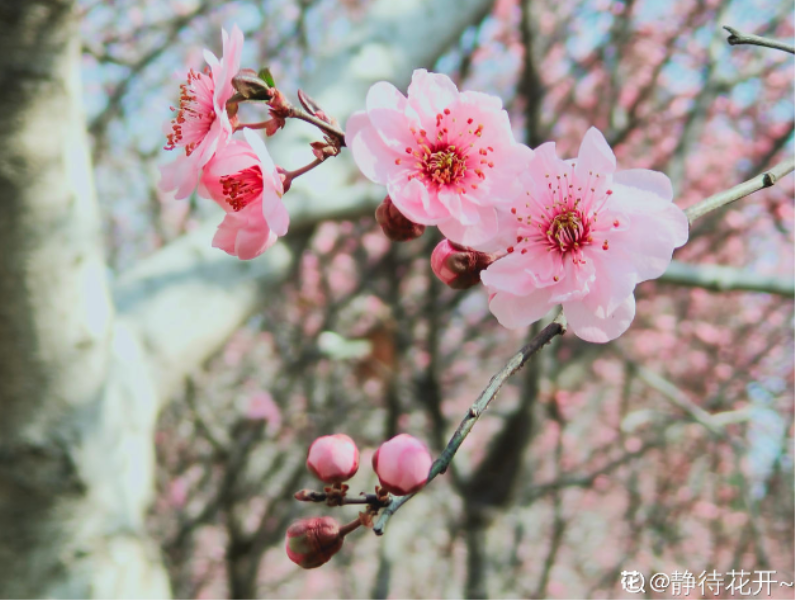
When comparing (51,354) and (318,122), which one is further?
(51,354)

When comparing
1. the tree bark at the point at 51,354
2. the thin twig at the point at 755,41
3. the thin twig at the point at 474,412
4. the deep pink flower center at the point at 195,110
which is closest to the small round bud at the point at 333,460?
the thin twig at the point at 474,412

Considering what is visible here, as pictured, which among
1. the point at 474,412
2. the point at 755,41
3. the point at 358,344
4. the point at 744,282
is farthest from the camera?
the point at 358,344

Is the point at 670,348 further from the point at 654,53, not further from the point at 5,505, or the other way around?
the point at 5,505

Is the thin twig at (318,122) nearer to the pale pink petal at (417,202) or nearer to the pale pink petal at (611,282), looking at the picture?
the pale pink petal at (417,202)

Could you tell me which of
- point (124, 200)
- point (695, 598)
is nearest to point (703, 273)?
point (695, 598)

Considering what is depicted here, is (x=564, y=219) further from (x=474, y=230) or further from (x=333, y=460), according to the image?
(x=333, y=460)

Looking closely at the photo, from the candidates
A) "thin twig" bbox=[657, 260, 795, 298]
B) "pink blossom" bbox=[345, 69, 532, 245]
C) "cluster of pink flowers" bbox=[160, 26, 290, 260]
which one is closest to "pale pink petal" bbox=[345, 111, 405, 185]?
"pink blossom" bbox=[345, 69, 532, 245]

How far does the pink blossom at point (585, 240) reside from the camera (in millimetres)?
795

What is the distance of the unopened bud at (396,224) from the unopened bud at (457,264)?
0.04 meters

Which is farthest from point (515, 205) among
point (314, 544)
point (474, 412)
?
point (314, 544)

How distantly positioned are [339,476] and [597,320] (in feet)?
1.25

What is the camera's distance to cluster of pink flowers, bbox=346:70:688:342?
2.60 ft

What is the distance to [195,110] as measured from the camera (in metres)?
0.90

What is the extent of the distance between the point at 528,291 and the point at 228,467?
372 cm
